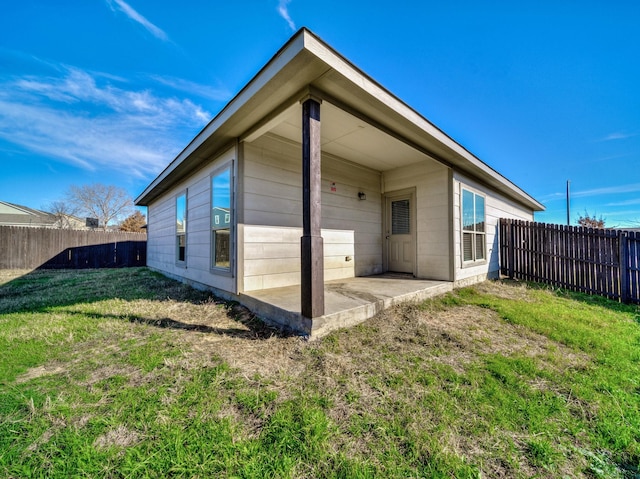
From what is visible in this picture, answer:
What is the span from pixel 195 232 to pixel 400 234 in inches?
185

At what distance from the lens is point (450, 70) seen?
6.45 m

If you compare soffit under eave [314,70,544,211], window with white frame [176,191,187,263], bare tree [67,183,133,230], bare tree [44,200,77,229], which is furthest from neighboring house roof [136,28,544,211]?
bare tree [44,200,77,229]

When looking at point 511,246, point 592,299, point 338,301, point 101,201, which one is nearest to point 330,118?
point 338,301

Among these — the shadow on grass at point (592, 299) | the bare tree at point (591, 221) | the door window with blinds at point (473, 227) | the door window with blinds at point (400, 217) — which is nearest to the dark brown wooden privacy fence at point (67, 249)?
the door window with blinds at point (400, 217)

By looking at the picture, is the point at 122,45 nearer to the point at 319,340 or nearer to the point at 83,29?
the point at 83,29

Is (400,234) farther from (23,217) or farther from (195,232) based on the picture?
(23,217)

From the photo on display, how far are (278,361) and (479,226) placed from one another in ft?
19.0

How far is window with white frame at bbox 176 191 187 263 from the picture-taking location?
18.7 ft

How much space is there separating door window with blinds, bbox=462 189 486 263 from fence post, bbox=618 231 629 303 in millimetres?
2224

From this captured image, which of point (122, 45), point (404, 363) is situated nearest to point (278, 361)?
point (404, 363)

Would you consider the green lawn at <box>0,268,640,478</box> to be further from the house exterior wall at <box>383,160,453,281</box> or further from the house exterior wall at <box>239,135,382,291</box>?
the house exterior wall at <box>383,160,453,281</box>

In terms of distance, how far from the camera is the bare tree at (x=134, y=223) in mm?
22548

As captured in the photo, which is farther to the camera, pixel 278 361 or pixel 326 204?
pixel 326 204

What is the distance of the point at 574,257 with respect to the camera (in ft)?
17.9
